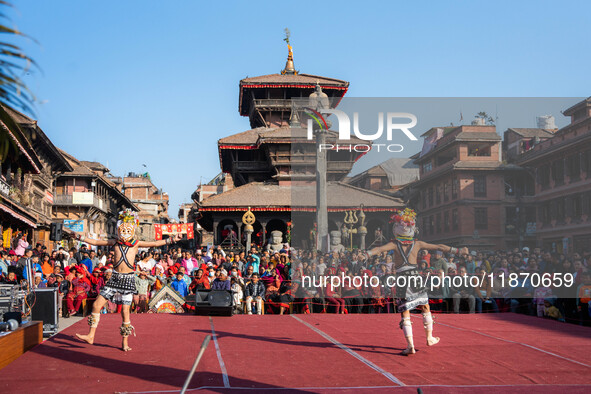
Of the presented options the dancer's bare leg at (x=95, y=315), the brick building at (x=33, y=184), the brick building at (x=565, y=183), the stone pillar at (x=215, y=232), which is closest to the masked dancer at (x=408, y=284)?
the dancer's bare leg at (x=95, y=315)

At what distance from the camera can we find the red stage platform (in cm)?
756

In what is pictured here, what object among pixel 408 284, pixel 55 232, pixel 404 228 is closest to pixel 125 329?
pixel 55 232

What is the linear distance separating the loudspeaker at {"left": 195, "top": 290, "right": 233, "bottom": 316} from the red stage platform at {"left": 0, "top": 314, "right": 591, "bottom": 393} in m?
1.73

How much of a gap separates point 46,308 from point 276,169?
102 feet

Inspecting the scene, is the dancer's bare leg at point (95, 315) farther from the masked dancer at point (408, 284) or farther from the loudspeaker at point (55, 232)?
the masked dancer at point (408, 284)

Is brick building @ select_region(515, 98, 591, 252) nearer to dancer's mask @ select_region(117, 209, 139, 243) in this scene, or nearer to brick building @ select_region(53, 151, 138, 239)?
dancer's mask @ select_region(117, 209, 139, 243)

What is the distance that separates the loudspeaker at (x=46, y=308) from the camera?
1144cm

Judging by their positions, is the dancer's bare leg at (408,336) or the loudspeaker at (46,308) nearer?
the dancer's bare leg at (408,336)

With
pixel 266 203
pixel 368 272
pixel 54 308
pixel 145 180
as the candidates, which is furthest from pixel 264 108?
pixel 145 180

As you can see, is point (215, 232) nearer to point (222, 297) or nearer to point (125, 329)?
point (222, 297)

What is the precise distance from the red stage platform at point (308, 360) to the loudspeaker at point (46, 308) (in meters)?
0.38

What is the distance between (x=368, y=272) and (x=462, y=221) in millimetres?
3238

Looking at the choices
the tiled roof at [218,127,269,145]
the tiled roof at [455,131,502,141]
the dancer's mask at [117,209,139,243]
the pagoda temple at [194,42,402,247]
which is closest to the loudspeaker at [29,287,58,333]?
the dancer's mask at [117,209,139,243]

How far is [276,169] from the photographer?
138 ft
